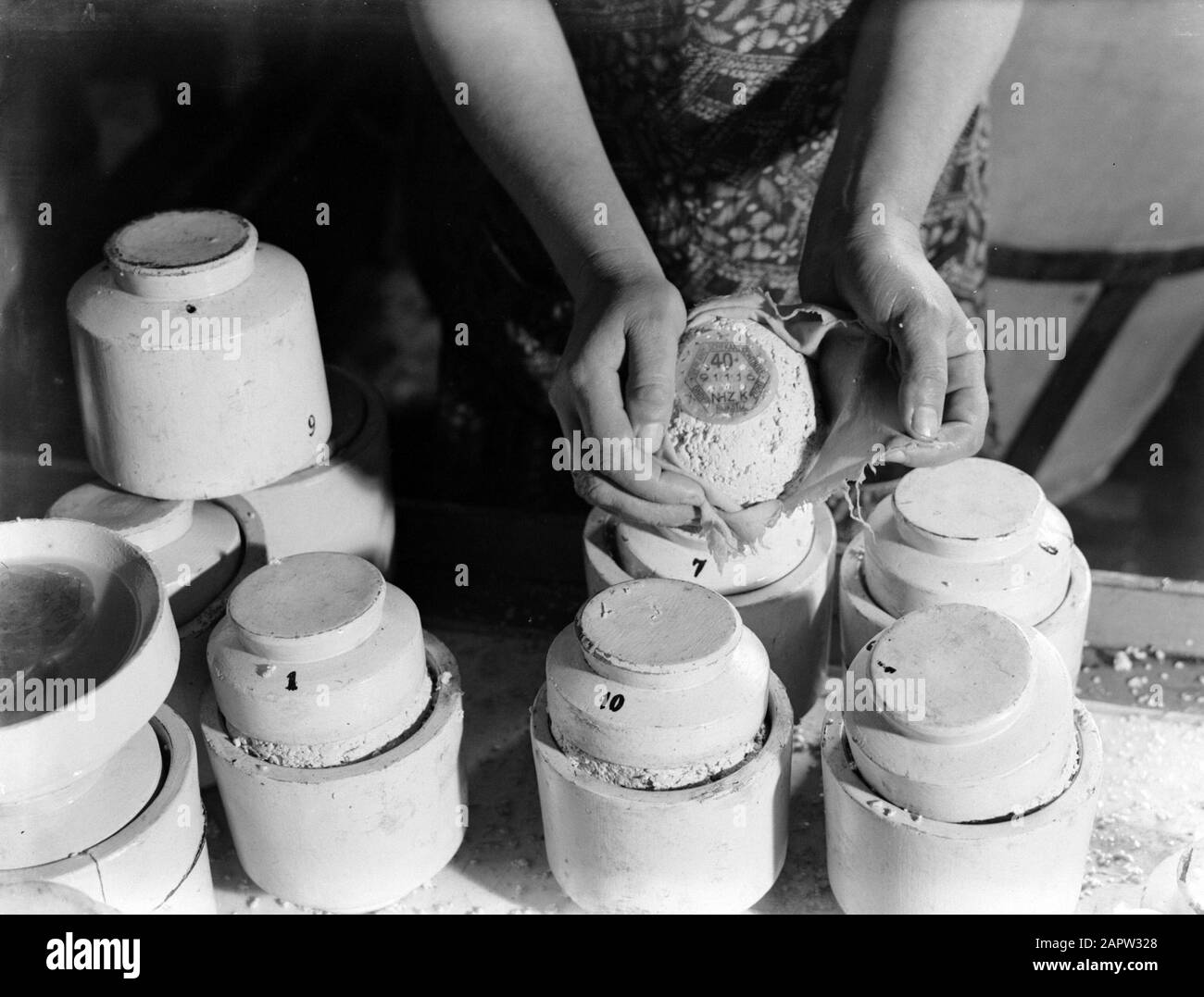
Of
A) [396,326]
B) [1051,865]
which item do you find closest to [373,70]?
[396,326]

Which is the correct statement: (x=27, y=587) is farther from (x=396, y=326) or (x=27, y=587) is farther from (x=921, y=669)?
(x=396, y=326)

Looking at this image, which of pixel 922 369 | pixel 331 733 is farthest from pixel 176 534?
pixel 922 369

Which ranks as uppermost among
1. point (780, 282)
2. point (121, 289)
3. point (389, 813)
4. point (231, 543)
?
point (121, 289)

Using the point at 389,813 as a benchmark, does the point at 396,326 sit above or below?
below

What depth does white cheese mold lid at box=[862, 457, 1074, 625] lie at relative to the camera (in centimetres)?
129

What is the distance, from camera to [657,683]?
114 centimetres

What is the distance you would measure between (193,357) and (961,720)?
2.33ft

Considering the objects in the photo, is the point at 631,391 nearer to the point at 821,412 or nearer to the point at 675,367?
the point at 675,367

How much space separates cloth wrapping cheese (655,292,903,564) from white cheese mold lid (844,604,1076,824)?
177 mm

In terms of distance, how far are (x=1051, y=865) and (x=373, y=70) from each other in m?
1.37

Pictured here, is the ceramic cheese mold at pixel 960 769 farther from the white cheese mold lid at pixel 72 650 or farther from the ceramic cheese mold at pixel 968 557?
the white cheese mold lid at pixel 72 650

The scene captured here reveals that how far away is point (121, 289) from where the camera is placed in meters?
1.32

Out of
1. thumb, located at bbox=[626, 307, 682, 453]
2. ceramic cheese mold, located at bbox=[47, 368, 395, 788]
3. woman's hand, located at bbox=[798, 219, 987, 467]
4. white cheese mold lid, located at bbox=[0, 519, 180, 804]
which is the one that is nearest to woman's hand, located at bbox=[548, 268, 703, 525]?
thumb, located at bbox=[626, 307, 682, 453]

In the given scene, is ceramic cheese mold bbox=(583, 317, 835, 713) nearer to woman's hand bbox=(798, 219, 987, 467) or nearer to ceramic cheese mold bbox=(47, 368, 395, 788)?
woman's hand bbox=(798, 219, 987, 467)
